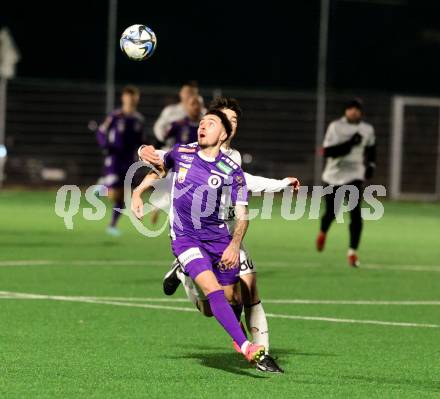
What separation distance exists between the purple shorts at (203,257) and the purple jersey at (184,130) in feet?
33.5

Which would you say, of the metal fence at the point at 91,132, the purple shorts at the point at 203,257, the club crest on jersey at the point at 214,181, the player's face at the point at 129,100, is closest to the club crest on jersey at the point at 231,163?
the club crest on jersey at the point at 214,181

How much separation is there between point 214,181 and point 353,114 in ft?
30.9

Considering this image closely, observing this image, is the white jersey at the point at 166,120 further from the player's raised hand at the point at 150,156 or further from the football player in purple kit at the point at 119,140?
the player's raised hand at the point at 150,156

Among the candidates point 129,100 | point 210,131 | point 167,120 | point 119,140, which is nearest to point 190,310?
point 210,131

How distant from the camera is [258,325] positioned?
10109 millimetres

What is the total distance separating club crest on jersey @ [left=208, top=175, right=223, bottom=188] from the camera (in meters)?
10.0

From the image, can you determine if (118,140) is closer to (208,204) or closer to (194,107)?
(194,107)

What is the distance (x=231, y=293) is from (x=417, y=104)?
3101cm

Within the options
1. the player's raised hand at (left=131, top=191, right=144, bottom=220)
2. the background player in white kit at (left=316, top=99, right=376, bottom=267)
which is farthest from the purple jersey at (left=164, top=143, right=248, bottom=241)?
the background player in white kit at (left=316, top=99, right=376, bottom=267)

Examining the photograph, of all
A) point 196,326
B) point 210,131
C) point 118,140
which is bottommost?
point 196,326

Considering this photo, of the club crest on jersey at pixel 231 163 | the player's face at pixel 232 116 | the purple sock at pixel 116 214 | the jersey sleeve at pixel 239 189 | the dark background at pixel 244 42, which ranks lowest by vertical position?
the purple sock at pixel 116 214

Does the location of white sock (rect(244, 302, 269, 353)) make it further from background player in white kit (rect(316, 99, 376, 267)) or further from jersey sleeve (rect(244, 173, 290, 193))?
background player in white kit (rect(316, 99, 376, 267))

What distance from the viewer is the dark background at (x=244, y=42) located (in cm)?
3934

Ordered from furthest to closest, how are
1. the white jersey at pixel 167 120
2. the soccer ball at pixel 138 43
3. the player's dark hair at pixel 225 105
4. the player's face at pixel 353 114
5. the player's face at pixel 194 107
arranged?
the white jersey at pixel 167 120
the player's face at pixel 194 107
the player's face at pixel 353 114
the soccer ball at pixel 138 43
the player's dark hair at pixel 225 105
